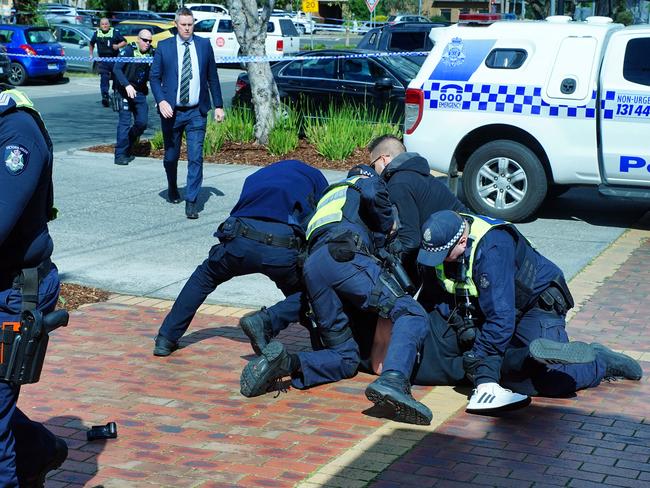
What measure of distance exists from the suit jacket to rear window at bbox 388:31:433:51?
1324 centimetres

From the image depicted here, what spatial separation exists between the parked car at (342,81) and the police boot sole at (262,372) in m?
10.1

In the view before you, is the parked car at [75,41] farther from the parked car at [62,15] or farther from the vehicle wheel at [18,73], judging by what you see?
the parked car at [62,15]

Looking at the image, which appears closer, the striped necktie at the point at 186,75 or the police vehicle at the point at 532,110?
the police vehicle at the point at 532,110

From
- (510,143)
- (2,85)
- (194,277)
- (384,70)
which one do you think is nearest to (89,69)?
(384,70)

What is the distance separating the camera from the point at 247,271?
6379mm

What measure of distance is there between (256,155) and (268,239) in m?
8.92

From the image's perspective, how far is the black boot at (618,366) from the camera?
626cm

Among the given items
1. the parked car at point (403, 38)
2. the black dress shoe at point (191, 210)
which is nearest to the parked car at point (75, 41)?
the parked car at point (403, 38)

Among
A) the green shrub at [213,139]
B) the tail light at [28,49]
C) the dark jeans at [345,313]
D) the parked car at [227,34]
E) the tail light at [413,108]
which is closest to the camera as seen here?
the dark jeans at [345,313]

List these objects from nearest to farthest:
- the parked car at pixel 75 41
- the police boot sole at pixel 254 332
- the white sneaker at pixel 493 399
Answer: the white sneaker at pixel 493 399
the police boot sole at pixel 254 332
the parked car at pixel 75 41

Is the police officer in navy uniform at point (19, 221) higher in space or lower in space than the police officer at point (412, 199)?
higher

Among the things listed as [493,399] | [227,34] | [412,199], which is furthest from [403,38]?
[493,399]

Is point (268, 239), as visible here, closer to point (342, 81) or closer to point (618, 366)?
point (618, 366)

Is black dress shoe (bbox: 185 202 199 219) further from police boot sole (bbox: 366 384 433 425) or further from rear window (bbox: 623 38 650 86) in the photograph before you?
police boot sole (bbox: 366 384 433 425)
